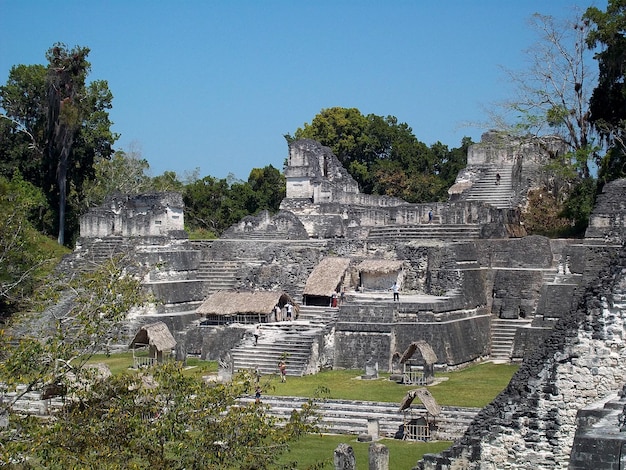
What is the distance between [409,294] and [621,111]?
8.83 meters

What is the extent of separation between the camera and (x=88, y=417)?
39.1 feet

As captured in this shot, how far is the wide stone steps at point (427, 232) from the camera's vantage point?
28578 mm

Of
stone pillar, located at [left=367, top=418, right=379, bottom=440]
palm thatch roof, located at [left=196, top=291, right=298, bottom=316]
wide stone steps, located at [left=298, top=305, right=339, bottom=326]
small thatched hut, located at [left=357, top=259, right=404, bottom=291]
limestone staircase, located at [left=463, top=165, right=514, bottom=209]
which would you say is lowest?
stone pillar, located at [left=367, top=418, right=379, bottom=440]

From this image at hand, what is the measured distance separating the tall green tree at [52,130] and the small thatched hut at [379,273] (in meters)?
14.6

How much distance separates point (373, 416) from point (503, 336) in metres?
7.71

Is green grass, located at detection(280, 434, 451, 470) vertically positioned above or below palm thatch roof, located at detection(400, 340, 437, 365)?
below

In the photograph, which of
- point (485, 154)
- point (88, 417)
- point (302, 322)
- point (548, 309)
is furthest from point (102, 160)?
point (88, 417)

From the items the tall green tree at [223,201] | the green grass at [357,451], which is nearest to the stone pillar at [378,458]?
the green grass at [357,451]

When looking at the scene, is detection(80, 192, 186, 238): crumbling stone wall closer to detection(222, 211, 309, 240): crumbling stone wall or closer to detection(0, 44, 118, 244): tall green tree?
detection(222, 211, 309, 240): crumbling stone wall

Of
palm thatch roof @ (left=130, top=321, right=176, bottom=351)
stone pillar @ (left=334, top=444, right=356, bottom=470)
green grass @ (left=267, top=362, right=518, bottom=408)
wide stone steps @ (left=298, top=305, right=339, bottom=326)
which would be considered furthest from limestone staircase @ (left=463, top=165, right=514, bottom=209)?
stone pillar @ (left=334, top=444, right=356, bottom=470)

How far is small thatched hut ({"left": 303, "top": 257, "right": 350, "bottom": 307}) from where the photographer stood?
2741cm

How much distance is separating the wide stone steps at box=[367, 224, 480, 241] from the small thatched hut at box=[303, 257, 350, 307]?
1.56 metres

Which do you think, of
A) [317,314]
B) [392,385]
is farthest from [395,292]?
[392,385]

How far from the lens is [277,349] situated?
25047 millimetres
